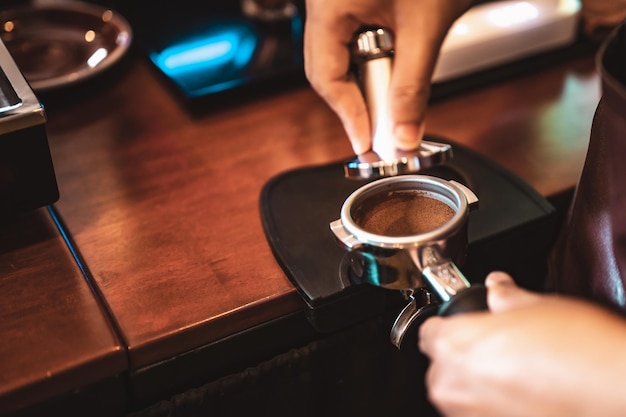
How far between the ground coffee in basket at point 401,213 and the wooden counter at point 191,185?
111mm

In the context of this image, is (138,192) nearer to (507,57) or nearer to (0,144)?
(0,144)

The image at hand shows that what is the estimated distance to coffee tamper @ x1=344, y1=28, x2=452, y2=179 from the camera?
0.65 meters

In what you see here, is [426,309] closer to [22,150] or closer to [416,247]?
[416,247]

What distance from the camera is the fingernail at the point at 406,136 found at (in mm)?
675

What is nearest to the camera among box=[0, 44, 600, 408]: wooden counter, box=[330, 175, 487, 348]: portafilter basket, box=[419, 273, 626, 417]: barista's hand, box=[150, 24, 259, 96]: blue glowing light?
box=[419, 273, 626, 417]: barista's hand

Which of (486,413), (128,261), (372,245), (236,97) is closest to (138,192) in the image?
(128,261)

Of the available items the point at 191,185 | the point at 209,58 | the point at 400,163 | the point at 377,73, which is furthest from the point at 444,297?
the point at 209,58

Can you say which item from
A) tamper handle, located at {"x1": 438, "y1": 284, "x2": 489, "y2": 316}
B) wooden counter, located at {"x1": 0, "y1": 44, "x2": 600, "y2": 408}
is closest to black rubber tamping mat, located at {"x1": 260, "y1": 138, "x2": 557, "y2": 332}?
wooden counter, located at {"x1": 0, "y1": 44, "x2": 600, "y2": 408}

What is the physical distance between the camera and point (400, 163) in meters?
0.65

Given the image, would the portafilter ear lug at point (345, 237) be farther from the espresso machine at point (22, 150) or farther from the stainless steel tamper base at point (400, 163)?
the espresso machine at point (22, 150)

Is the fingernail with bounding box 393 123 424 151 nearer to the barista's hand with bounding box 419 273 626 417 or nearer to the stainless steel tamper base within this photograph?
the stainless steel tamper base

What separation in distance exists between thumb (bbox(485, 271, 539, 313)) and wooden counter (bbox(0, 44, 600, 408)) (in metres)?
0.23

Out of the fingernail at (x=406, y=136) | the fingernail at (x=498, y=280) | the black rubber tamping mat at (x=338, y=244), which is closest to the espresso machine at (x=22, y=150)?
the black rubber tamping mat at (x=338, y=244)

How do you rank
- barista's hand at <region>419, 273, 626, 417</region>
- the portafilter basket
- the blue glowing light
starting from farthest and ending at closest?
the blue glowing light → the portafilter basket → barista's hand at <region>419, 273, 626, 417</region>
